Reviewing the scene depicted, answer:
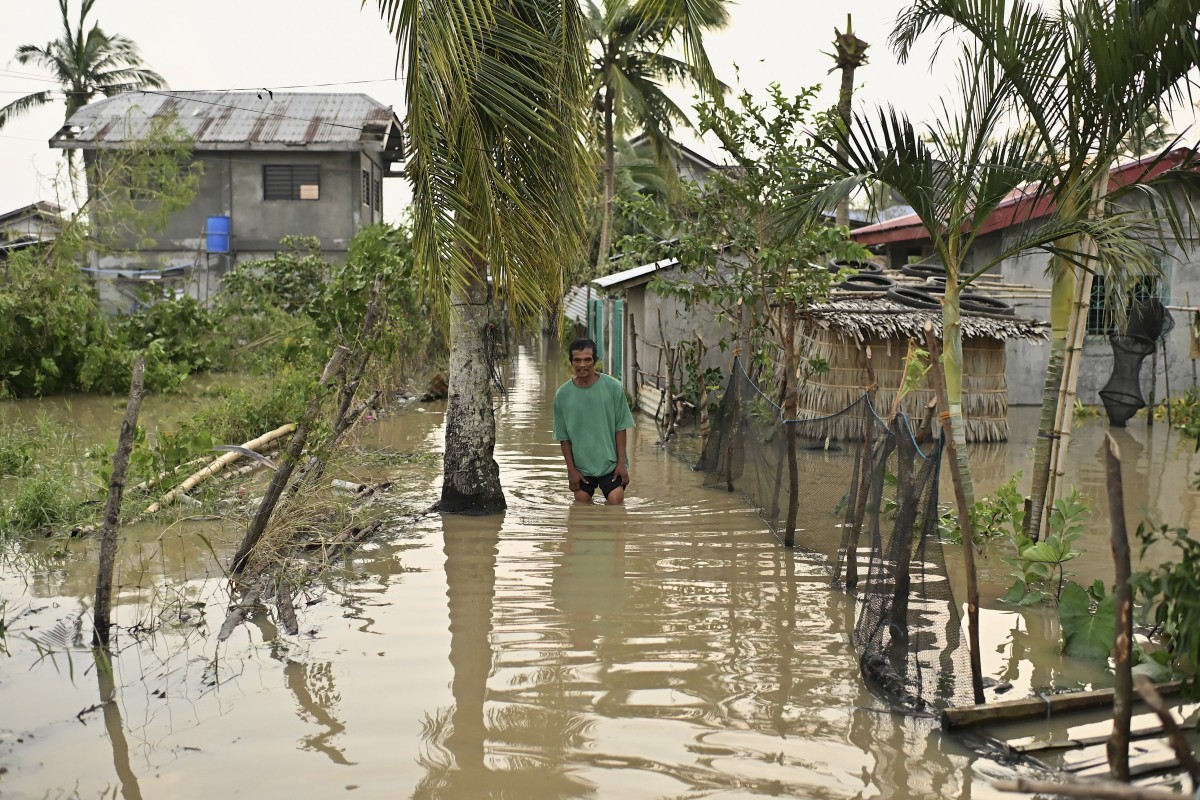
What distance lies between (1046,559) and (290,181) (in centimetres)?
2407

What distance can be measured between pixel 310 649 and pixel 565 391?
3.26 metres

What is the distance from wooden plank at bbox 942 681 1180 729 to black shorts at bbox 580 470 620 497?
14.1ft

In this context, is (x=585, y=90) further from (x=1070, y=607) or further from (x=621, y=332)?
(x=621, y=332)

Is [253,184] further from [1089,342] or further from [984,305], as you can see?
[1089,342]

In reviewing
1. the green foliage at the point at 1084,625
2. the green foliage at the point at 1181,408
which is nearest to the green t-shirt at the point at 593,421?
the green foliage at the point at 1084,625

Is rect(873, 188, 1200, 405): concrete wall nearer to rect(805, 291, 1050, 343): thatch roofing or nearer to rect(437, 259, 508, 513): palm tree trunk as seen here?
rect(805, 291, 1050, 343): thatch roofing

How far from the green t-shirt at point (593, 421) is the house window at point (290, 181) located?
809 inches

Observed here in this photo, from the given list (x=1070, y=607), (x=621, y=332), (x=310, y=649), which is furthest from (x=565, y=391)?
(x=621, y=332)

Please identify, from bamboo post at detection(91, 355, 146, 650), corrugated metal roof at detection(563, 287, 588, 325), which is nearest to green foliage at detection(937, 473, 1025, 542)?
bamboo post at detection(91, 355, 146, 650)

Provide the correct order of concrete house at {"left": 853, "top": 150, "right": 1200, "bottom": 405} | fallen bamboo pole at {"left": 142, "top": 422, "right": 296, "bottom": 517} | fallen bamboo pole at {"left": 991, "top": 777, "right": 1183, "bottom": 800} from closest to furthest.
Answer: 1. fallen bamboo pole at {"left": 991, "top": 777, "right": 1183, "bottom": 800}
2. fallen bamboo pole at {"left": 142, "top": 422, "right": 296, "bottom": 517}
3. concrete house at {"left": 853, "top": 150, "right": 1200, "bottom": 405}

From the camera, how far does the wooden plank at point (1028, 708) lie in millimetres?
4559

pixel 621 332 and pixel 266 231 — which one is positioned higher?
pixel 266 231

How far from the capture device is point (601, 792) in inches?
160

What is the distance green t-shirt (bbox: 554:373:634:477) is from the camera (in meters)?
8.32
